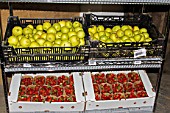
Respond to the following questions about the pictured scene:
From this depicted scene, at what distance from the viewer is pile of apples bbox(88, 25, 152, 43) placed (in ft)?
7.93

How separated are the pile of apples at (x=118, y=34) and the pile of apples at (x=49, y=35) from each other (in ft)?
0.41

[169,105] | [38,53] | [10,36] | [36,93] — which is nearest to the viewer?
[38,53]

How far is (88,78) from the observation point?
2.78m

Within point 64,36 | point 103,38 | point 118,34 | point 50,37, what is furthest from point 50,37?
point 118,34

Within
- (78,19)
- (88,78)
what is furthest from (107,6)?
(88,78)

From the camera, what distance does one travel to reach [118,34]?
249cm

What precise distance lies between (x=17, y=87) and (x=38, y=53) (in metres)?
0.57

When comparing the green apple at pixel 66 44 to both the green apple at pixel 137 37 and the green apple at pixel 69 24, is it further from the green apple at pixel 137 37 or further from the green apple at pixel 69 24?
the green apple at pixel 137 37

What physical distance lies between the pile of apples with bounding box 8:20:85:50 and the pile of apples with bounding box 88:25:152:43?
12 centimetres

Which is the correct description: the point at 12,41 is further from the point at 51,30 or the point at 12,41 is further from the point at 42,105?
the point at 42,105

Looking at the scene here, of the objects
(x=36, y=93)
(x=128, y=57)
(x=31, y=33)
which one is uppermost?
(x=31, y=33)

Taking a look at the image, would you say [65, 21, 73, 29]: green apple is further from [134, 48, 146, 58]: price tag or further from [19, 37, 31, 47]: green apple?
[134, 48, 146, 58]: price tag


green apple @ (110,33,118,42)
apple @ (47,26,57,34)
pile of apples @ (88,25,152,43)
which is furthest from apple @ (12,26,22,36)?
green apple @ (110,33,118,42)

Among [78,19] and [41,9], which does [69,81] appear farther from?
[41,9]
